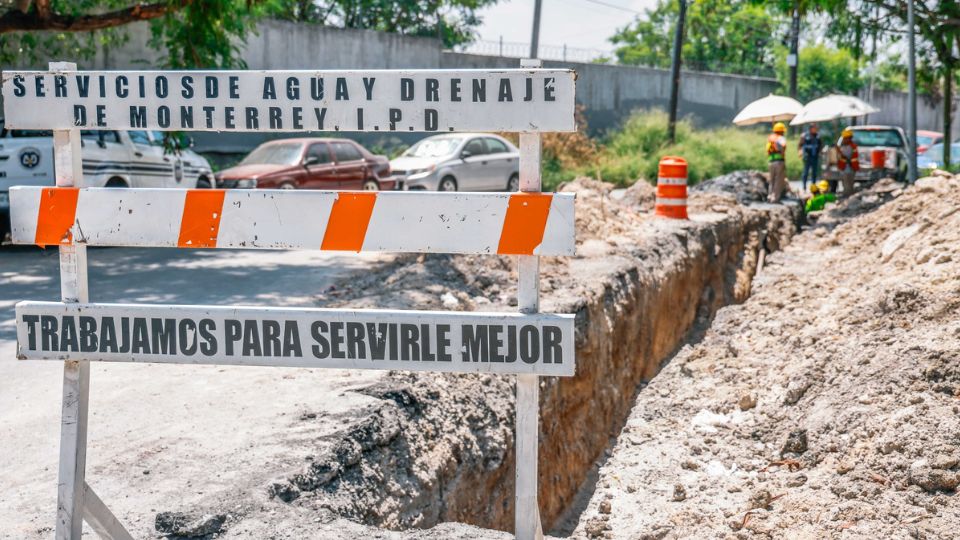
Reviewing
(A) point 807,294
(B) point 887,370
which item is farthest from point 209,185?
(B) point 887,370

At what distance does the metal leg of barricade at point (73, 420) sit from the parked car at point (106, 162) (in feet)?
27.7

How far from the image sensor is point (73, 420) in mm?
3633

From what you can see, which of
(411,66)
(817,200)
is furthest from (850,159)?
(411,66)

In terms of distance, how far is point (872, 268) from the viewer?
11469 millimetres

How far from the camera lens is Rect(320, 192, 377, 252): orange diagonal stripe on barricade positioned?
11.7 ft

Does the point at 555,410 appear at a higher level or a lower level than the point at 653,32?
lower

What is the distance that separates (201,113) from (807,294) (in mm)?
9544

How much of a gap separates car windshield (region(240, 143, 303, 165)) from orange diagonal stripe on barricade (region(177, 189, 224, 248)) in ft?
41.0

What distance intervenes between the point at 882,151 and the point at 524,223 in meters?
21.5

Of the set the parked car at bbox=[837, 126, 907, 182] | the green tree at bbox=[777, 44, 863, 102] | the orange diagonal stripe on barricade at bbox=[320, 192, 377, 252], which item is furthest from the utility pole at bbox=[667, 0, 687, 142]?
the orange diagonal stripe on barricade at bbox=[320, 192, 377, 252]

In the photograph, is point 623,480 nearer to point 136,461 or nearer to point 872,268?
point 136,461

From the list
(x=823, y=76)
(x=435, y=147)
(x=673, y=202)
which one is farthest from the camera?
A: (x=823, y=76)

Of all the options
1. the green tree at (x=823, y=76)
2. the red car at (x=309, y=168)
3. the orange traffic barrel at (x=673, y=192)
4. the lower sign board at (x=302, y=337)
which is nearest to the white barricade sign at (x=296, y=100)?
the lower sign board at (x=302, y=337)

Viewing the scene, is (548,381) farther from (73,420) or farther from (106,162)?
(106,162)
